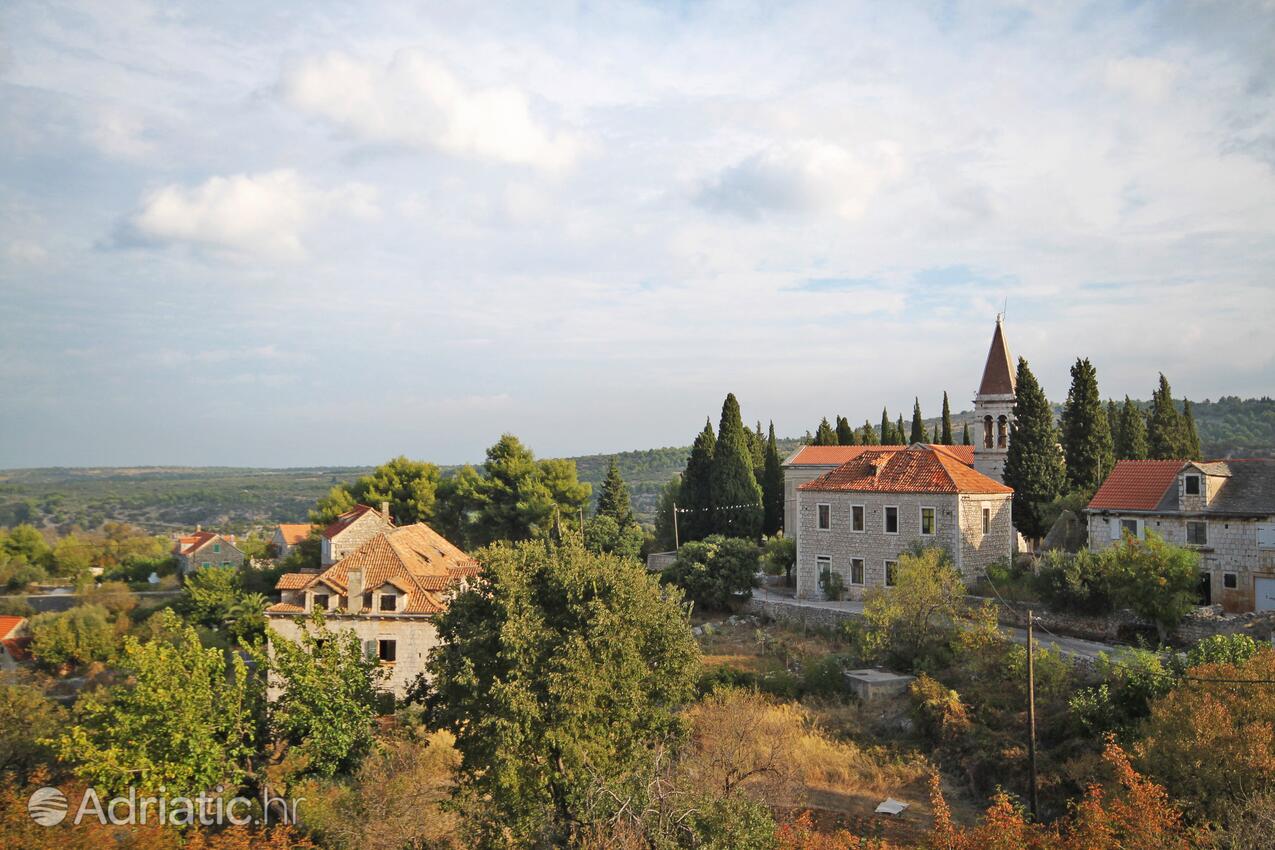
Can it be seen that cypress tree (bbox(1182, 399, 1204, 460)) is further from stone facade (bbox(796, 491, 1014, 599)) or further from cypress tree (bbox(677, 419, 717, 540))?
cypress tree (bbox(677, 419, 717, 540))

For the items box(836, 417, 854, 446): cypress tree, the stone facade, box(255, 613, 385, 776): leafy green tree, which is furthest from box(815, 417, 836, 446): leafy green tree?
box(255, 613, 385, 776): leafy green tree

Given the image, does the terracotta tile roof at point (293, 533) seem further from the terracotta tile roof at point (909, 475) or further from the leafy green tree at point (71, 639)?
the terracotta tile roof at point (909, 475)

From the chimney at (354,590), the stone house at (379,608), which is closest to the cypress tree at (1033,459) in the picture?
the stone house at (379,608)

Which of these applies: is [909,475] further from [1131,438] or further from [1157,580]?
[1131,438]

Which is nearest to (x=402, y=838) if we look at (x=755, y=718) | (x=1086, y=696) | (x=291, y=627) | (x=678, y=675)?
(x=678, y=675)

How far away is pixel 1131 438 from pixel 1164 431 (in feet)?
7.06

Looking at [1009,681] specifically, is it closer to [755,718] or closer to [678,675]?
[755,718]

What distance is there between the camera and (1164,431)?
51406mm

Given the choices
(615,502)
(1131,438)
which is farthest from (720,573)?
(1131,438)

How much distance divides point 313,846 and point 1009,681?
21.1m

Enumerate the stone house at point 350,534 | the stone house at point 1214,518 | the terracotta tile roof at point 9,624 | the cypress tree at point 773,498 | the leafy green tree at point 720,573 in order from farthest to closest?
the cypress tree at point 773,498, the terracotta tile roof at point 9,624, the stone house at point 350,534, the leafy green tree at point 720,573, the stone house at point 1214,518

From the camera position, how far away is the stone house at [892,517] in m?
38.1

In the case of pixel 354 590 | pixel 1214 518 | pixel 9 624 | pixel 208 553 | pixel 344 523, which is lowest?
pixel 9 624

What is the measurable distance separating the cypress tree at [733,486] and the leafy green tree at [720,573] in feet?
32.9
